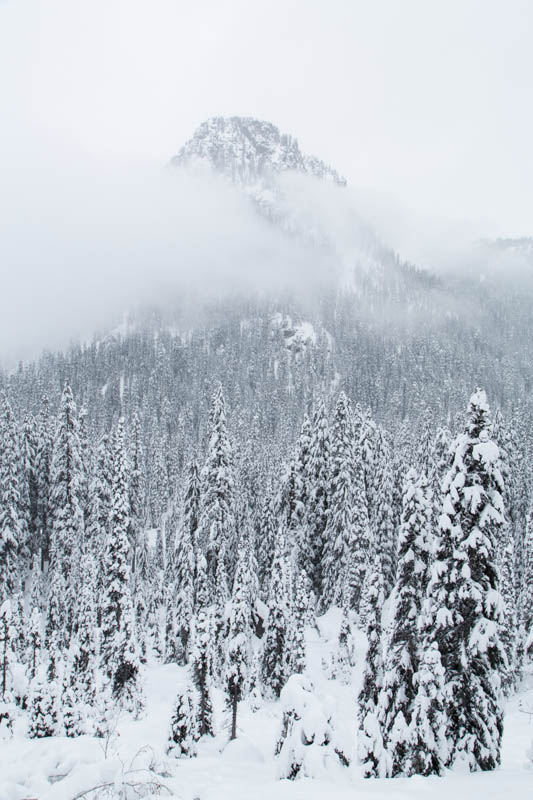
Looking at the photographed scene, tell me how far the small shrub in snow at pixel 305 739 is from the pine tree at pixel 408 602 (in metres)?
5.31

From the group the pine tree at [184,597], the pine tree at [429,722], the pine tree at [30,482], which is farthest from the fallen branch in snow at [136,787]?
the pine tree at [30,482]

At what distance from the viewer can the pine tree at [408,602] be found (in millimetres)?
16797

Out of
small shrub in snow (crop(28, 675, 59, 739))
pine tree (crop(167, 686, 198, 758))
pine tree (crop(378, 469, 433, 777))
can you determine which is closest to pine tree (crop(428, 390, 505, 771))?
pine tree (crop(378, 469, 433, 777))

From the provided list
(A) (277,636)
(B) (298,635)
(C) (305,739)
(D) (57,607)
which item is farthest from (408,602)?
(D) (57,607)

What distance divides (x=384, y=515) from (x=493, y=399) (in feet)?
462

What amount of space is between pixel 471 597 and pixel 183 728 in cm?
1029

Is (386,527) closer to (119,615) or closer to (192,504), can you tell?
(192,504)

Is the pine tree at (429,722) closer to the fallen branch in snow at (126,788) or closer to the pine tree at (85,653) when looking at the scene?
the fallen branch in snow at (126,788)

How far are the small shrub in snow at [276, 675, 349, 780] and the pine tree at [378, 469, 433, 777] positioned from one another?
531 cm

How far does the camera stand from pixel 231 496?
39812mm

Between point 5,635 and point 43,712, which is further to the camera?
point 5,635

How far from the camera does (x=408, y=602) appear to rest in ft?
57.8

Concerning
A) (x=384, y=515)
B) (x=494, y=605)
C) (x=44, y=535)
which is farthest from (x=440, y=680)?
(x=44, y=535)

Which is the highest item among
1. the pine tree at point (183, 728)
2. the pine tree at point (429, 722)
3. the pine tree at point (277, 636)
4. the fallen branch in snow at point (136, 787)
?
the fallen branch in snow at point (136, 787)
